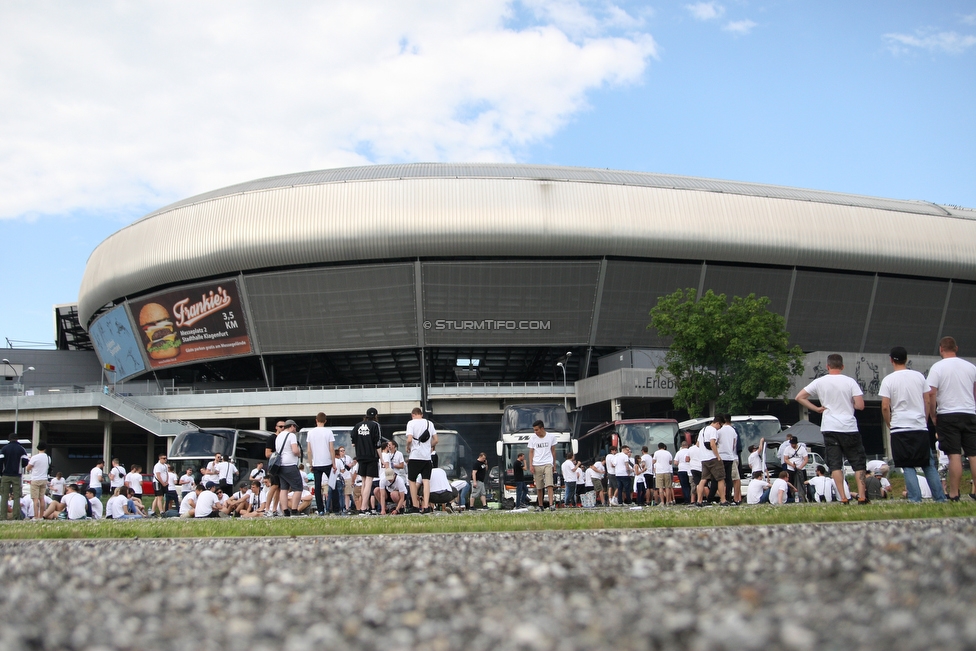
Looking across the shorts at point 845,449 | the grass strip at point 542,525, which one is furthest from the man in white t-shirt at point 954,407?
the grass strip at point 542,525

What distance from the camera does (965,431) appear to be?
983cm

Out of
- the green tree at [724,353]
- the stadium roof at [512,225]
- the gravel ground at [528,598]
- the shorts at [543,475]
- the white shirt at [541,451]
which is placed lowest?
the gravel ground at [528,598]

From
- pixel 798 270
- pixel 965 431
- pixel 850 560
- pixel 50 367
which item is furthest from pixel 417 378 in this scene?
pixel 850 560

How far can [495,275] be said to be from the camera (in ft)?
160

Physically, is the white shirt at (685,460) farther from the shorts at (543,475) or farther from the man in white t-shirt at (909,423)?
the man in white t-shirt at (909,423)

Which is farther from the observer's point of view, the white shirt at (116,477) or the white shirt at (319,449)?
the white shirt at (116,477)

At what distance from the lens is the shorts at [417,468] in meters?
14.8

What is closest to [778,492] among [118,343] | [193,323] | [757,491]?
[757,491]

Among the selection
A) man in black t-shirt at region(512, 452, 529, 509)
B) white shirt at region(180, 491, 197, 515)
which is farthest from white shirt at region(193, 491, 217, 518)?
man in black t-shirt at region(512, 452, 529, 509)

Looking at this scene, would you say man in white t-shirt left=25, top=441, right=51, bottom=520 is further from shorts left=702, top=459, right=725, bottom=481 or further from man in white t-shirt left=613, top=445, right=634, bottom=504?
shorts left=702, top=459, right=725, bottom=481

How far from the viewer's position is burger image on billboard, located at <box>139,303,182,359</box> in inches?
2076

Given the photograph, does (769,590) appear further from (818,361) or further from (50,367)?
(50,367)

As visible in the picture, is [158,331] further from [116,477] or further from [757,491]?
[757,491]

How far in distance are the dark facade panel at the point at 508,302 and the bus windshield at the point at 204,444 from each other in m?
19.4
